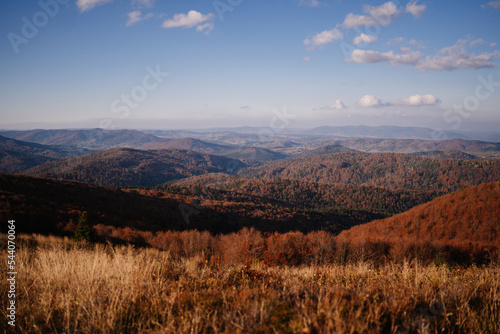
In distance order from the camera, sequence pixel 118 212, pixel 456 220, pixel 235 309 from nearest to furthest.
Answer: pixel 235 309
pixel 118 212
pixel 456 220

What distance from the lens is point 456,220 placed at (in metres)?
63.0

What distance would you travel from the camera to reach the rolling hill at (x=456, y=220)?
2158 inches

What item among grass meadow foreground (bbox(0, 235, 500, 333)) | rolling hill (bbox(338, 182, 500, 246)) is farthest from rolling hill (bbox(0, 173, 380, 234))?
rolling hill (bbox(338, 182, 500, 246))

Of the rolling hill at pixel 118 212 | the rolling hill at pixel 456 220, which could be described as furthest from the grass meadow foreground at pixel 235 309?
the rolling hill at pixel 456 220

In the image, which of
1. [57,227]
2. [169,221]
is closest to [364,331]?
[57,227]

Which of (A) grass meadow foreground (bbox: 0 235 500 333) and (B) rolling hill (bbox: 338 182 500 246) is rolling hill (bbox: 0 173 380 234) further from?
(B) rolling hill (bbox: 338 182 500 246)

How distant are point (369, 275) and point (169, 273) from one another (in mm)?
4652

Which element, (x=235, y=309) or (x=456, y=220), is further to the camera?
(x=456, y=220)

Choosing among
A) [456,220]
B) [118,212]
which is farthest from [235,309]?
[456,220]

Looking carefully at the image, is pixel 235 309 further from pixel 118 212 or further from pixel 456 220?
pixel 456 220

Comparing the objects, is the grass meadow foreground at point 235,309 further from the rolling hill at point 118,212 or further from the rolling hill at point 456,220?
the rolling hill at point 456,220

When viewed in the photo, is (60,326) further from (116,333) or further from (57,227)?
(57,227)

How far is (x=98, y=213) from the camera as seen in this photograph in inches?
2099

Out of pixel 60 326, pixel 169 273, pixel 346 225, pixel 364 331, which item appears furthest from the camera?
pixel 346 225
